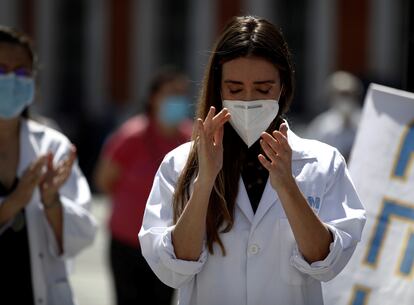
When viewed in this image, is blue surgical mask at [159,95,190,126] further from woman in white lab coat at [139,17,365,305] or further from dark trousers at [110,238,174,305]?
woman in white lab coat at [139,17,365,305]

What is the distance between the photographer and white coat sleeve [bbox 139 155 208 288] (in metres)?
3.32

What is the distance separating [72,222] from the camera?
14.8 ft

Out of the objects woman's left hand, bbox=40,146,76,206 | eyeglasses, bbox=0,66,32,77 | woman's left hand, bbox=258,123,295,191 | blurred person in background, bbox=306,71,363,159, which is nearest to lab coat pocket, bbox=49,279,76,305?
woman's left hand, bbox=40,146,76,206

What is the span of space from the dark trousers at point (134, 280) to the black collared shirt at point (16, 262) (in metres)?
1.94

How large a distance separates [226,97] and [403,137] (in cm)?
121

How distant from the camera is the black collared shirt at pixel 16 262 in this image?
4.35 metres

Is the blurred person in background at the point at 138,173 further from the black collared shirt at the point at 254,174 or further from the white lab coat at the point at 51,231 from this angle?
the black collared shirt at the point at 254,174

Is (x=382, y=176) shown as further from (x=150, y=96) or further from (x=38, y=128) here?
(x=150, y=96)

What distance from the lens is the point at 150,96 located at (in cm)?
694

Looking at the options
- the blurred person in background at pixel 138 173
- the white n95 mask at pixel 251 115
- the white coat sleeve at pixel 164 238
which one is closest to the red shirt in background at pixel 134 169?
the blurred person in background at pixel 138 173

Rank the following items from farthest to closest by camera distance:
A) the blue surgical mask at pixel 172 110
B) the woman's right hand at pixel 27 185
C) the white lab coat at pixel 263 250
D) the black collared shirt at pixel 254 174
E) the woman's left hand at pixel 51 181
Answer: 1. the blue surgical mask at pixel 172 110
2. the woman's left hand at pixel 51 181
3. the woman's right hand at pixel 27 185
4. the black collared shirt at pixel 254 174
5. the white lab coat at pixel 263 250

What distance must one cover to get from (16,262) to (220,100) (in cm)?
138

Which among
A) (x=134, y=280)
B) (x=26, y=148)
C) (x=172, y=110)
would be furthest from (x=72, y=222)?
(x=172, y=110)

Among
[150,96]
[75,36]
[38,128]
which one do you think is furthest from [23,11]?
[38,128]
